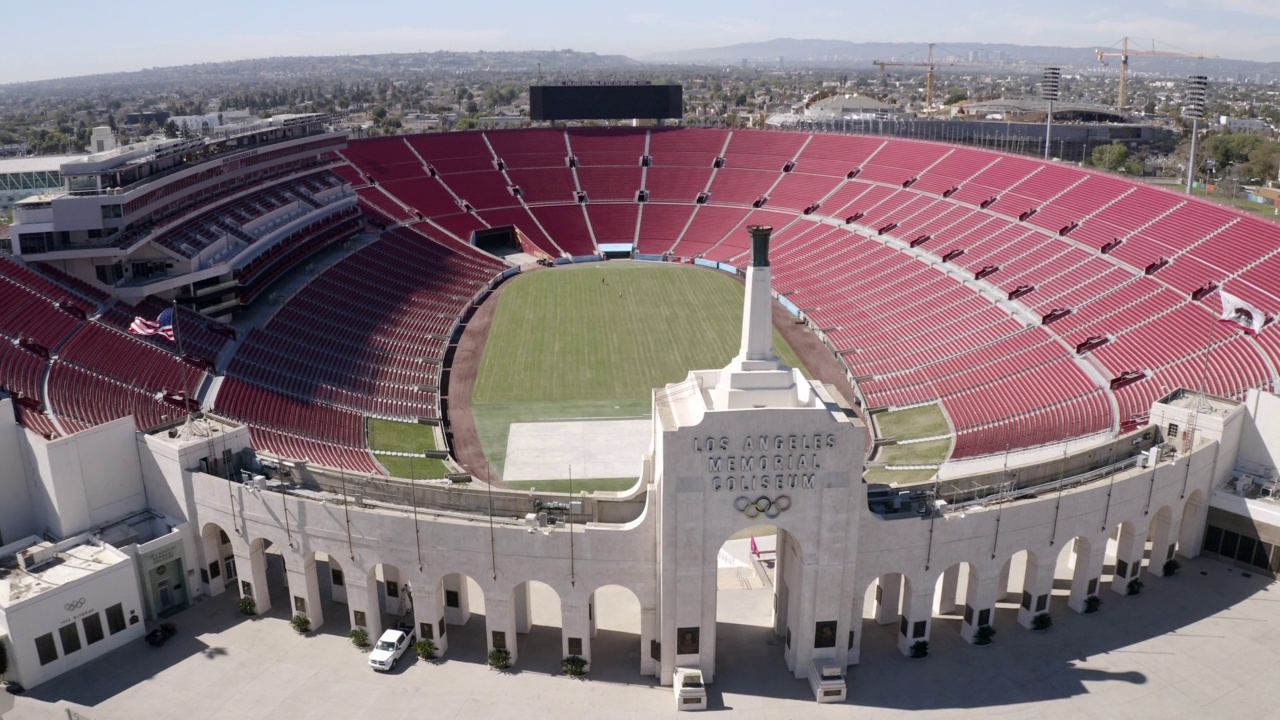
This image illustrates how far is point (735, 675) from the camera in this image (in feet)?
90.7

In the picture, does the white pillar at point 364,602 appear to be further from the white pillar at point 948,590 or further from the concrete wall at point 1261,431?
the concrete wall at point 1261,431

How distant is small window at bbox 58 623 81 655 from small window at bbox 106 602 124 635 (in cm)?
92

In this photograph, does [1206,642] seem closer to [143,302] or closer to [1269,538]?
[1269,538]

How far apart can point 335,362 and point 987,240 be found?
45670 millimetres

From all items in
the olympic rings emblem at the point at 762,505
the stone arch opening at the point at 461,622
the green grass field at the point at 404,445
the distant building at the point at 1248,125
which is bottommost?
the green grass field at the point at 404,445

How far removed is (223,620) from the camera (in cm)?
3011

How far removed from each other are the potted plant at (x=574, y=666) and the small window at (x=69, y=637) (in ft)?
46.0

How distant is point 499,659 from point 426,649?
2.22m

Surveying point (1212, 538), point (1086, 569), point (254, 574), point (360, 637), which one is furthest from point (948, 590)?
point (254, 574)

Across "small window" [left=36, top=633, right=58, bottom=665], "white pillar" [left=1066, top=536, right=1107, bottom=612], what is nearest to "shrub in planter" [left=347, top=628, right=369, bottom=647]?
"small window" [left=36, top=633, right=58, bottom=665]

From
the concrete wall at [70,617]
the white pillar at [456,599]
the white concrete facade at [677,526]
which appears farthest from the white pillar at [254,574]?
the white pillar at [456,599]

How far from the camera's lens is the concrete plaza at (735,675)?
25.8 m

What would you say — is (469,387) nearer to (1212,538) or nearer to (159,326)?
(159,326)

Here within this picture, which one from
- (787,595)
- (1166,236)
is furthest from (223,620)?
(1166,236)
